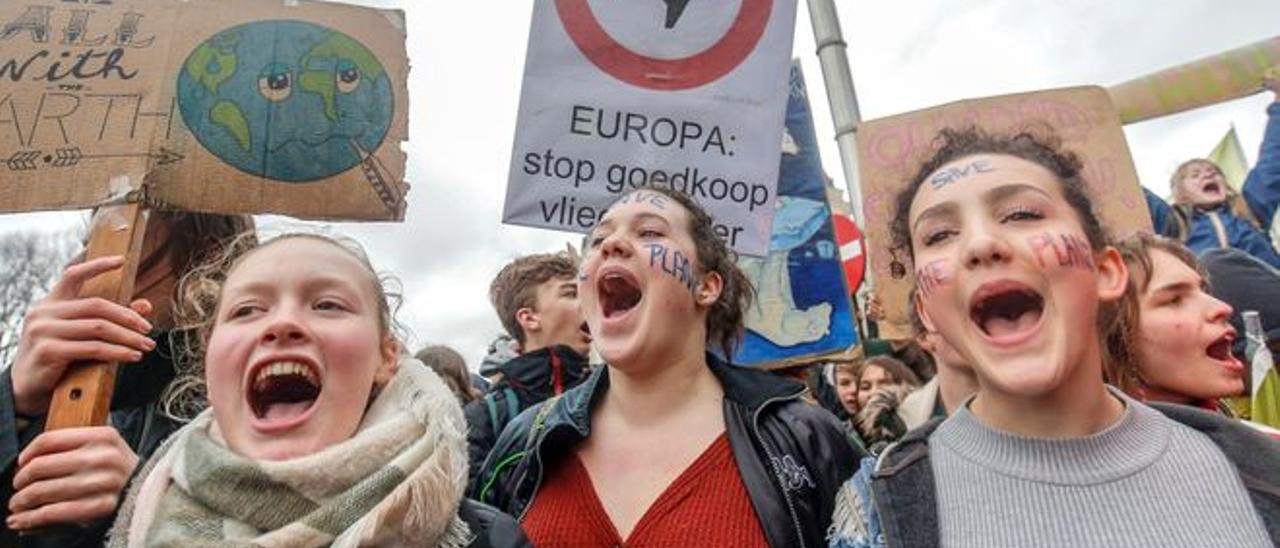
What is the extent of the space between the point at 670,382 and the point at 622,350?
0.15 m

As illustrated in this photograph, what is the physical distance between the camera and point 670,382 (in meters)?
2.24

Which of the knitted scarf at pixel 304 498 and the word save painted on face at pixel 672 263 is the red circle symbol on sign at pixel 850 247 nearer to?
the word save painted on face at pixel 672 263

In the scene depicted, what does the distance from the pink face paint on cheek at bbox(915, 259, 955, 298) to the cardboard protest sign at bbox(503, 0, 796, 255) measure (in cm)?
133

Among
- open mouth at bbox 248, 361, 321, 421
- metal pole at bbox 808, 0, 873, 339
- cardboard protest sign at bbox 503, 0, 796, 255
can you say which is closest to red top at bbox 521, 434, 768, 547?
open mouth at bbox 248, 361, 321, 421

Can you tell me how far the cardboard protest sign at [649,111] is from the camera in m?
3.07

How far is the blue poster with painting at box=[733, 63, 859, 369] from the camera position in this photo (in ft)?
13.1

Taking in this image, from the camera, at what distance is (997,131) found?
310 centimetres

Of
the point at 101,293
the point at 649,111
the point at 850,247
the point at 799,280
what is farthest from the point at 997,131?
the point at 101,293

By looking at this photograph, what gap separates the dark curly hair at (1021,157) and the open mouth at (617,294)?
0.71m

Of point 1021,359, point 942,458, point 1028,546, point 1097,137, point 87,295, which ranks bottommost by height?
point 1028,546

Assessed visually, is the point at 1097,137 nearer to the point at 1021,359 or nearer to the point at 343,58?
the point at 1021,359

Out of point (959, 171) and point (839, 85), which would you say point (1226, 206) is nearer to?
point (839, 85)

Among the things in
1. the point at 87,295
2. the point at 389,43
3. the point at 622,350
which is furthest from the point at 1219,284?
the point at 87,295

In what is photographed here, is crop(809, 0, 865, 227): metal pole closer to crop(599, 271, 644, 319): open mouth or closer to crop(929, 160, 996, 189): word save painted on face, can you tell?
crop(599, 271, 644, 319): open mouth
